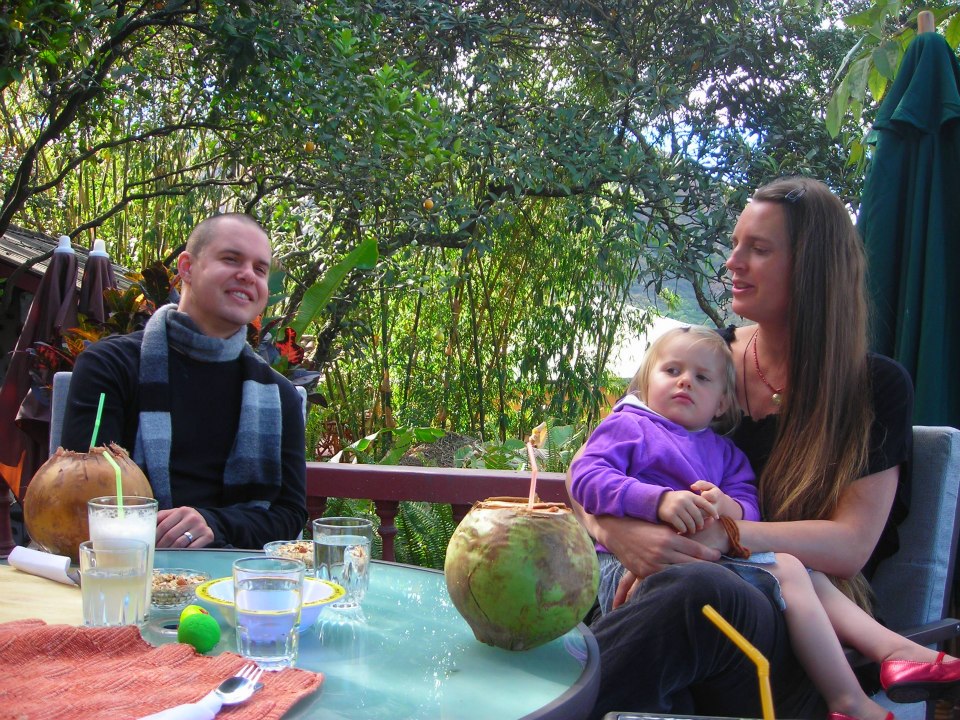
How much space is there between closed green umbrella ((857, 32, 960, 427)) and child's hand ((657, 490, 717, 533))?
912 millimetres

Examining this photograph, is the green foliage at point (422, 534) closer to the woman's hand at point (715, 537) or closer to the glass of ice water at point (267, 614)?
the woman's hand at point (715, 537)

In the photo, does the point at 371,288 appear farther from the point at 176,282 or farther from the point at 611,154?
the point at 176,282

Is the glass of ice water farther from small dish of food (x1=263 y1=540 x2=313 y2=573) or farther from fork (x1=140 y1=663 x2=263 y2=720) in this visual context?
small dish of food (x1=263 y1=540 x2=313 y2=573)

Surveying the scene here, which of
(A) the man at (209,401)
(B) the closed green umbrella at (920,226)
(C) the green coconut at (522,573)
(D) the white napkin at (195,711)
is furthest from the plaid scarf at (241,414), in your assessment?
(B) the closed green umbrella at (920,226)

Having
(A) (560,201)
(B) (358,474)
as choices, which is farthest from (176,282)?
(A) (560,201)

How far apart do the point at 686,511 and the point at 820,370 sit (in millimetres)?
524

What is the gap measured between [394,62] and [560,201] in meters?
1.56

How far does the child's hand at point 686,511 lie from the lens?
162cm

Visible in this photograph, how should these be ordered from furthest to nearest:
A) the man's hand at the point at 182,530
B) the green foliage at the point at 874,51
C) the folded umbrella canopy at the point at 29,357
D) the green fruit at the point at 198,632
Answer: the folded umbrella canopy at the point at 29,357, the green foliage at the point at 874,51, the man's hand at the point at 182,530, the green fruit at the point at 198,632

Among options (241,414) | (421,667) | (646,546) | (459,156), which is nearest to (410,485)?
(241,414)

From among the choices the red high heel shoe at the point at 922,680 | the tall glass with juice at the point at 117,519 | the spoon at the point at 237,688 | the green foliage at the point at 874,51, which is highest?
the green foliage at the point at 874,51

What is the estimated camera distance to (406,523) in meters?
3.44

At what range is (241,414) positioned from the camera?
89.7 inches

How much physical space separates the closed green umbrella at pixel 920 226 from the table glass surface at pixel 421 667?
1.51m
